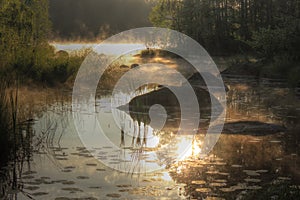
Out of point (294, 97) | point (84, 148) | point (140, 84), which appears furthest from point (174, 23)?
point (84, 148)

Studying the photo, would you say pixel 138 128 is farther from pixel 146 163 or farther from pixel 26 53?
pixel 26 53

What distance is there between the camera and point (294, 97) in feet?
44.4

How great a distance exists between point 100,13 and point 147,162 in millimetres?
54306

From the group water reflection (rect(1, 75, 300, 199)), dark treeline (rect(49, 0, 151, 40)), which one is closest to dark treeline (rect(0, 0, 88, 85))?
water reflection (rect(1, 75, 300, 199))

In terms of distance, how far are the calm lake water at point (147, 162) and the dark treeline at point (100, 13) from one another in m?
43.8

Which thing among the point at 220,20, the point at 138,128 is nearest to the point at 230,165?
the point at 138,128

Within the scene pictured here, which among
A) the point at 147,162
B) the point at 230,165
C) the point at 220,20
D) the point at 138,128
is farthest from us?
the point at 220,20

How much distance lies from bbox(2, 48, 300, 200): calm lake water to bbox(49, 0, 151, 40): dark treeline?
144 feet

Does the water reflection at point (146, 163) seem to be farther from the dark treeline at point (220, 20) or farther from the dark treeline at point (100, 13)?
the dark treeline at point (100, 13)

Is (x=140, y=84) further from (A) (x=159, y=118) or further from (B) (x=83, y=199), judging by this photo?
(B) (x=83, y=199)

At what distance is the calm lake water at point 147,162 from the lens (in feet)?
17.1

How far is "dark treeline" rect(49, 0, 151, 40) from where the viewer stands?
5365 centimetres

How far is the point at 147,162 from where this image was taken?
6430 millimetres

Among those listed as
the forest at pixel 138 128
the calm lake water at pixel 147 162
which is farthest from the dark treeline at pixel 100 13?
the calm lake water at pixel 147 162
